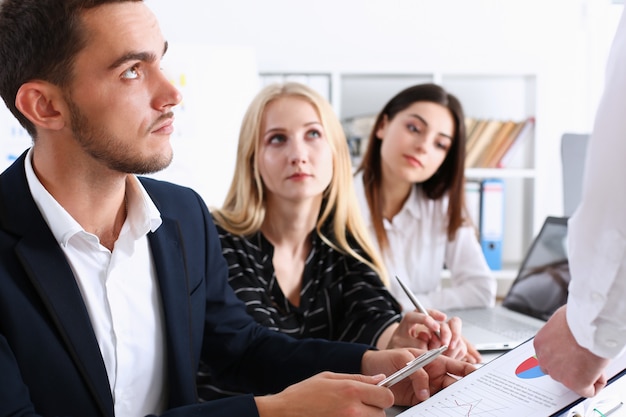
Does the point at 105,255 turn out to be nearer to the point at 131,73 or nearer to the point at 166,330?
the point at 166,330

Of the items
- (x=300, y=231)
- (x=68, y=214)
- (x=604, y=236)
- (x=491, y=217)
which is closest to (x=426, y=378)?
(x=604, y=236)

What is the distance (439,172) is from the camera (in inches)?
98.7

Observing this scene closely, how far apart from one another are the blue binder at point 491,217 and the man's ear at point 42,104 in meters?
2.72

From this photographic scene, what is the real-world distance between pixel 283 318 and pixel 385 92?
8.04 ft

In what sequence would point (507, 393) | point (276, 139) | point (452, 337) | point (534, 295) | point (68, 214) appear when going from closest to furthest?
point (507, 393), point (68, 214), point (452, 337), point (276, 139), point (534, 295)

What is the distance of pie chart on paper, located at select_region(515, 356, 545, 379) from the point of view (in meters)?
0.98

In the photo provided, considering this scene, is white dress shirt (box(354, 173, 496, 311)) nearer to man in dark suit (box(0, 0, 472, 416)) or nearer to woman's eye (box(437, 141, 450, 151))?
woman's eye (box(437, 141, 450, 151))

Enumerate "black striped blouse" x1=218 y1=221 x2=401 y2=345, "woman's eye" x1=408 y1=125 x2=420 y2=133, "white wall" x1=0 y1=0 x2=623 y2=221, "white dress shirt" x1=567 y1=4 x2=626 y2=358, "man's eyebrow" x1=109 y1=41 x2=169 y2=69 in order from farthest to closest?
"white wall" x1=0 y1=0 x2=623 y2=221
"woman's eye" x1=408 y1=125 x2=420 y2=133
"black striped blouse" x1=218 y1=221 x2=401 y2=345
"man's eyebrow" x1=109 y1=41 x2=169 y2=69
"white dress shirt" x1=567 y1=4 x2=626 y2=358

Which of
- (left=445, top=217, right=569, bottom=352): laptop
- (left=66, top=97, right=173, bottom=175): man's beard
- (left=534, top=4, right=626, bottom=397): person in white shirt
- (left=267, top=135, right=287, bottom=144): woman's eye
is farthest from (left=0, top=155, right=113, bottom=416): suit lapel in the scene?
(left=445, top=217, right=569, bottom=352): laptop

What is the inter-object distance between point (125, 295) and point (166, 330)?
0.32ft

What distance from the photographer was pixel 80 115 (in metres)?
1.11

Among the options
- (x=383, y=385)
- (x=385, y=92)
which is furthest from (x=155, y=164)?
(x=385, y=92)

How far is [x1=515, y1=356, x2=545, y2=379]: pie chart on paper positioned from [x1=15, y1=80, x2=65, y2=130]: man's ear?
0.85 metres

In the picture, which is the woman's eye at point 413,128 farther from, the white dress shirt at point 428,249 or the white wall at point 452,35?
the white wall at point 452,35
